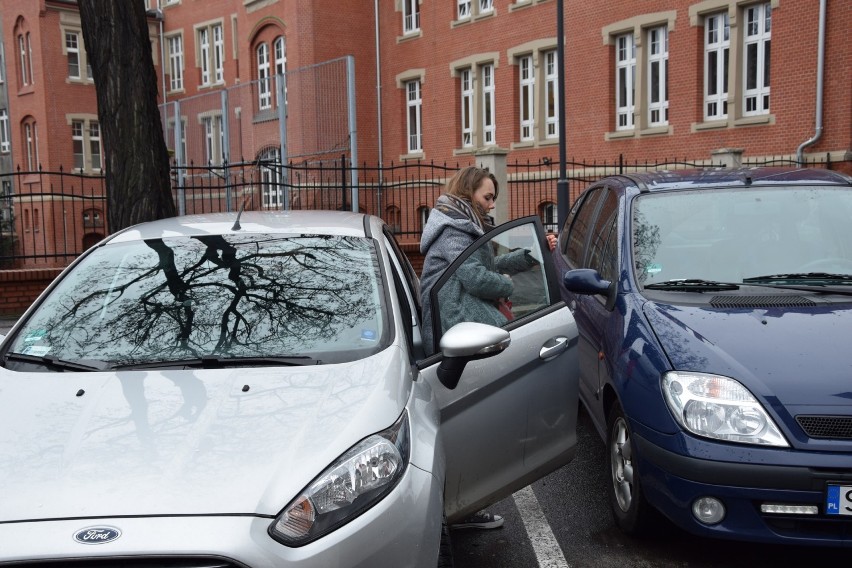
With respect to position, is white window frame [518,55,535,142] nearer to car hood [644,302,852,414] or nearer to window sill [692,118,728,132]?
window sill [692,118,728,132]

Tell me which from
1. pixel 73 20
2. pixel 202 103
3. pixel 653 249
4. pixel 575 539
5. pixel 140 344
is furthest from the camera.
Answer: pixel 73 20

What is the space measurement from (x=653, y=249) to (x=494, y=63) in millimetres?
23994

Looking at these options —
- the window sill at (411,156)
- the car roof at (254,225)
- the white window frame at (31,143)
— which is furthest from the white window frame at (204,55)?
the car roof at (254,225)

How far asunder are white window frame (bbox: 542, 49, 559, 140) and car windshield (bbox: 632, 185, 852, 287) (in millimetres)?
21406

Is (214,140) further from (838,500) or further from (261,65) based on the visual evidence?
(838,500)

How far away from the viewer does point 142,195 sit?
8.47 meters

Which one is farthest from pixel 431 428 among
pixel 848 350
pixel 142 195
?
pixel 142 195

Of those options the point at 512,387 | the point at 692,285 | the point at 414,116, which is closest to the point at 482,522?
the point at 512,387

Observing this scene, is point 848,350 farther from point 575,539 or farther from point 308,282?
point 308,282

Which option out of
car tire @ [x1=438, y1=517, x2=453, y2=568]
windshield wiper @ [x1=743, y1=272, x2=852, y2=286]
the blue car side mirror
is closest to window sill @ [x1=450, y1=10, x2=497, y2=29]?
the blue car side mirror

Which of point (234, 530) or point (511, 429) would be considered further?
point (511, 429)

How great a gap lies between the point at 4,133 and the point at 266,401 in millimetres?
47326

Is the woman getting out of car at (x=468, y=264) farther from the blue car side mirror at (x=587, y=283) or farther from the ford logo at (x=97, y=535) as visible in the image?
the ford logo at (x=97, y=535)

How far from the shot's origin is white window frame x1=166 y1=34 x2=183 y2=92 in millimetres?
41406
